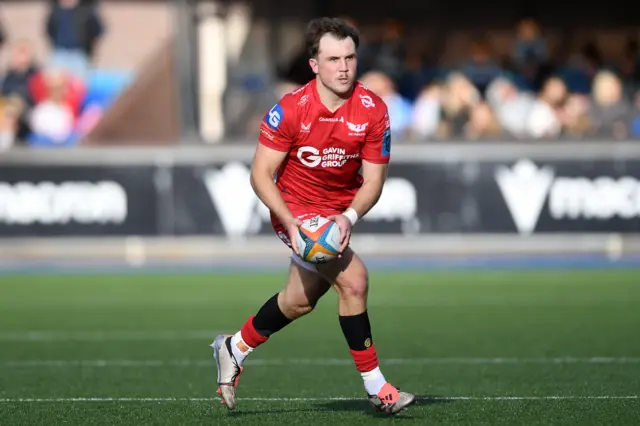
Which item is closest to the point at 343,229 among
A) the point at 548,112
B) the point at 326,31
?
the point at 326,31

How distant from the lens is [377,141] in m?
7.09

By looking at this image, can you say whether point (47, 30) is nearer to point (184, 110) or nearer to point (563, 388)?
point (184, 110)

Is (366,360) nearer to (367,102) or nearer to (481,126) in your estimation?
(367,102)

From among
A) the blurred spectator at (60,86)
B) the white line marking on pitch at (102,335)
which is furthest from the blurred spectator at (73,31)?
the white line marking on pitch at (102,335)

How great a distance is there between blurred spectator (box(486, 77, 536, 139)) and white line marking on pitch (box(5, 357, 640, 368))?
32.8ft

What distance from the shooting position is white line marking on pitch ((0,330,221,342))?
37.3 ft

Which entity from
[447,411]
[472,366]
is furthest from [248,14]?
[447,411]

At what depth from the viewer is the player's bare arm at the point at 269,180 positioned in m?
6.98

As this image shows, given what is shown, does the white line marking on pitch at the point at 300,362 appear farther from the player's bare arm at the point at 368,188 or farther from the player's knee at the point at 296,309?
the player's bare arm at the point at 368,188

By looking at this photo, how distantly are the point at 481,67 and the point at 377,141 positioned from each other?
551 inches

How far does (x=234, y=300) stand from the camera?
1441 centimetres

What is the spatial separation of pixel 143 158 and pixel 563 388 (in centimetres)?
1166

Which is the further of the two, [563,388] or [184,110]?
[184,110]

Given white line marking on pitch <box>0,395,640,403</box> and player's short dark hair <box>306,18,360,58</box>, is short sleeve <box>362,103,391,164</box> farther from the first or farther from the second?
white line marking on pitch <box>0,395,640,403</box>
